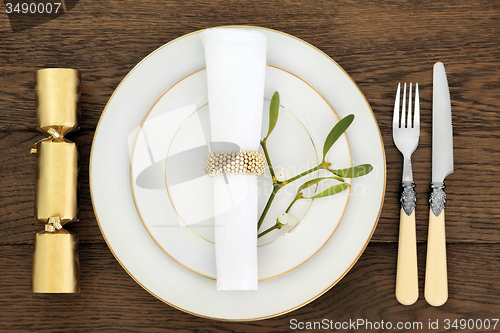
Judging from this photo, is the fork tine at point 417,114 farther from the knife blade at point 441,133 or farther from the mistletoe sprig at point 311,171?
the mistletoe sprig at point 311,171

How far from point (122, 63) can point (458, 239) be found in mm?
587

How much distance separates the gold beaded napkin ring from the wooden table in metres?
0.22

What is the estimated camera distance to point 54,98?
0.46m

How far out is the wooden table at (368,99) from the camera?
1.61ft

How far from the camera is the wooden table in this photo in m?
0.49

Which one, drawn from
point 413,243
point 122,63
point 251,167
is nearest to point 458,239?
point 413,243

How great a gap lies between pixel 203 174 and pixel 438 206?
35 cm

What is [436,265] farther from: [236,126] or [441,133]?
[236,126]

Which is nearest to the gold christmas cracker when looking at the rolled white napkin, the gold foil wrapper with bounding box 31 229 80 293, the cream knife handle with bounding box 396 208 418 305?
the gold foil wrapper with bounding box 31 229 80 293

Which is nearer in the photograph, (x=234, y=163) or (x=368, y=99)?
(x=234, y=163)

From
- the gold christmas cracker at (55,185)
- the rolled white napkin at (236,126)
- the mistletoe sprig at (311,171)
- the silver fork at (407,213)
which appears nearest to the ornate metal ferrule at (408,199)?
the silver fork at (407,213)

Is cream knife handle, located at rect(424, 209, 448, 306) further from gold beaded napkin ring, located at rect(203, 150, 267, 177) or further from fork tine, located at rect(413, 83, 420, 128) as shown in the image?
gold beaded napkin ring, located at rect(203, 150, 267, 177)

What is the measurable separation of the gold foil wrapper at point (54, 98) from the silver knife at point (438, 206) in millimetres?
539

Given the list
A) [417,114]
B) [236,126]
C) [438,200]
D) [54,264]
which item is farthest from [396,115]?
[54,264]
